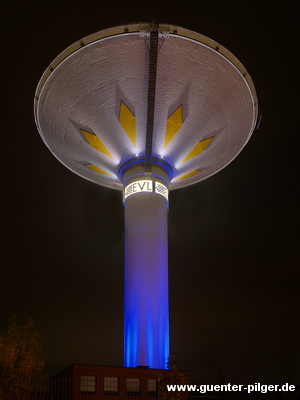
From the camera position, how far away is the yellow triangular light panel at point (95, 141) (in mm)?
30969

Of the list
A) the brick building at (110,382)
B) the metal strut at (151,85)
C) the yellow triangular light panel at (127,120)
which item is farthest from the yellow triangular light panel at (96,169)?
the brick building at (110,382)

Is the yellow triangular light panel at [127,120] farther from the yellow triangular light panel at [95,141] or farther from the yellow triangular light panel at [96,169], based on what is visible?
the yellow triangular light panel at [96,169]

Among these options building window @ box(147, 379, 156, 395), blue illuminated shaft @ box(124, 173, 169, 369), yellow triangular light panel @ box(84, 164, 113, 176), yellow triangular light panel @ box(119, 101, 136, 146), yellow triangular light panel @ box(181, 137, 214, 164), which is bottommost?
building window @ box(147, 379, 156, 395)

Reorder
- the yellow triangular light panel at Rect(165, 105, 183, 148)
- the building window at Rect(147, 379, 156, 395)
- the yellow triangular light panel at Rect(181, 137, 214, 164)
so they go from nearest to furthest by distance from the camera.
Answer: the building window at Rect(147, 379, 156, 395)
the yellow triangular light panel at Rect(165, 105, 183, 148)
the yellow triangular light panel at Rect(181, 137, 214, 164)

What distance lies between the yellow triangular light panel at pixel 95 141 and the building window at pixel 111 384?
12.2 meters

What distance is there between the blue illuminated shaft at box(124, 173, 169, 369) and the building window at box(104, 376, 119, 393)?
183 cm

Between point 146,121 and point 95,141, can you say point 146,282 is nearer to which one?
point 95,141

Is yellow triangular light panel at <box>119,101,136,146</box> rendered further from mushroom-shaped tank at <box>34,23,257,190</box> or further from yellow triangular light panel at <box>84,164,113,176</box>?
yellow triangular light panel at <box>84,164,113,176</box>

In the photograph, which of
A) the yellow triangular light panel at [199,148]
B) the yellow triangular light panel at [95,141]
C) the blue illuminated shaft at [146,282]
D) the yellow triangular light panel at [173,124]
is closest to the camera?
the blue illuminated shaft at [146,282]

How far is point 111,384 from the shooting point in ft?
86.7

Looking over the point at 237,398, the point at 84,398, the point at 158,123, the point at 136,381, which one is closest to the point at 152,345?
the point at 136,381

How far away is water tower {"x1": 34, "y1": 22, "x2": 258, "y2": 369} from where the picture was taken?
89.0 ft

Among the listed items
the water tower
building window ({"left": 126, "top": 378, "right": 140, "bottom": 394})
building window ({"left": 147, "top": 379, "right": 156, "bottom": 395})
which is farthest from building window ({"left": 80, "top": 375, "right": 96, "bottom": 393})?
the water tower

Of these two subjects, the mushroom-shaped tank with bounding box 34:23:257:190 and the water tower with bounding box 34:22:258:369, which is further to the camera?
the water tower with bounding box 34:22:258:369
